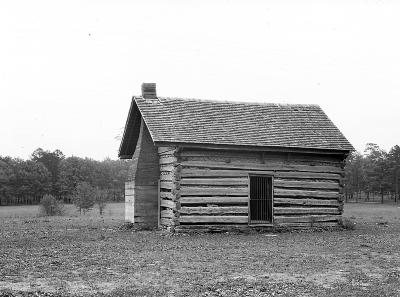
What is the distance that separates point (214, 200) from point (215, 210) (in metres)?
0.41

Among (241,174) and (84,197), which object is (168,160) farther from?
(84,197)

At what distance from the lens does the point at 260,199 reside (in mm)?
23219

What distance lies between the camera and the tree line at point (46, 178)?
8312cm

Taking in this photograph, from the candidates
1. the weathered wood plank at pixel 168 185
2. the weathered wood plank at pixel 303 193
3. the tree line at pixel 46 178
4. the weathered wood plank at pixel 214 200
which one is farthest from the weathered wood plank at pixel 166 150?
the tree line at pixel 46 178

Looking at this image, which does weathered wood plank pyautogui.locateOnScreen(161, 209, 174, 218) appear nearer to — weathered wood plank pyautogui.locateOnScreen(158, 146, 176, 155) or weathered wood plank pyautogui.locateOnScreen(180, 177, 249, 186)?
weathered wood plank pyautogui.locateOnScreen(180, 177, 249, 186)

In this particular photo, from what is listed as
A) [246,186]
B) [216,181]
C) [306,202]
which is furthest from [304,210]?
[216,181]

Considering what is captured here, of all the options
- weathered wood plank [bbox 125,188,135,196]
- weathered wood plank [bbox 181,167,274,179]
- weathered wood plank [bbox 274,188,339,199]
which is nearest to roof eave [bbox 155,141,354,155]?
weathered wood plank [bbox 181,167,274,179]

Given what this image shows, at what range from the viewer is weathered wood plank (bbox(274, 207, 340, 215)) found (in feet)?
76.0

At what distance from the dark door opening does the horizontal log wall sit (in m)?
0.31

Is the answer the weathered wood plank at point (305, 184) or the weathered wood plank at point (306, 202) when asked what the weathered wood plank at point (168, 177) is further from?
the weathered wood plank at point (306, 202)

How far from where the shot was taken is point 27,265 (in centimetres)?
1273

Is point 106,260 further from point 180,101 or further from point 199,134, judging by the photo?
point 180,101

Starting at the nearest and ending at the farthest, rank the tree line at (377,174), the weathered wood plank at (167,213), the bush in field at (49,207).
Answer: the weathered wood plank at (167,213)
the bush in field at (49,207)
the tree line at (377,174)

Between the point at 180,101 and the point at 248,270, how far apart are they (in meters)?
13.7
